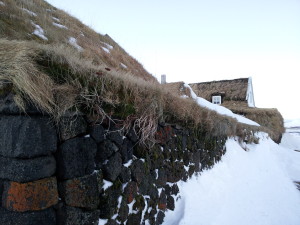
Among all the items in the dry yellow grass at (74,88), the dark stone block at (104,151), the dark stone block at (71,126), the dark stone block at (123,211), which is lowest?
the dark stone block at (123,211)

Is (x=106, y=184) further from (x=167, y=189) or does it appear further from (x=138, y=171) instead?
(x=167, y=189)

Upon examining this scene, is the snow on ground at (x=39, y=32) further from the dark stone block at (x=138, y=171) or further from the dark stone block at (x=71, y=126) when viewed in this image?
the dark stone block at (x=138, y=171)

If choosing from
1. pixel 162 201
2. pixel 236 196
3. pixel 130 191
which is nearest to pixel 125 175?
pixel 130 191

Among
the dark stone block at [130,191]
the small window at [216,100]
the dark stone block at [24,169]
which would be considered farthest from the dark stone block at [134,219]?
the small window at [216,100]

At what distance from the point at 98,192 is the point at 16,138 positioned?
3.01 feet

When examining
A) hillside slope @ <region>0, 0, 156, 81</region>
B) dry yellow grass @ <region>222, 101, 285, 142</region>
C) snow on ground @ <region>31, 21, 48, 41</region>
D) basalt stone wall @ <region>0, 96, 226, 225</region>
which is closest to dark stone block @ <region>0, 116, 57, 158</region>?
basalt stone wall @ <region>0, 96, 226, 225</region>

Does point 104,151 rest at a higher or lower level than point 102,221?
higher

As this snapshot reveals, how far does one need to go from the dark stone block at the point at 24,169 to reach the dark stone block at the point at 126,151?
934 millimetres

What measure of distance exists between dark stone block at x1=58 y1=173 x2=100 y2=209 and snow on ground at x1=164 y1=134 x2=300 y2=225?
1614 millimetres

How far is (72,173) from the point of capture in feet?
6.25

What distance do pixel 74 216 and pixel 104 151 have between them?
67 cm

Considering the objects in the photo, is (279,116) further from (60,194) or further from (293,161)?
(60,194)

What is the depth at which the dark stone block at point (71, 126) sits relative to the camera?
6.19 feet

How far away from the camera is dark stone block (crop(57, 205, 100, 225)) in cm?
183
